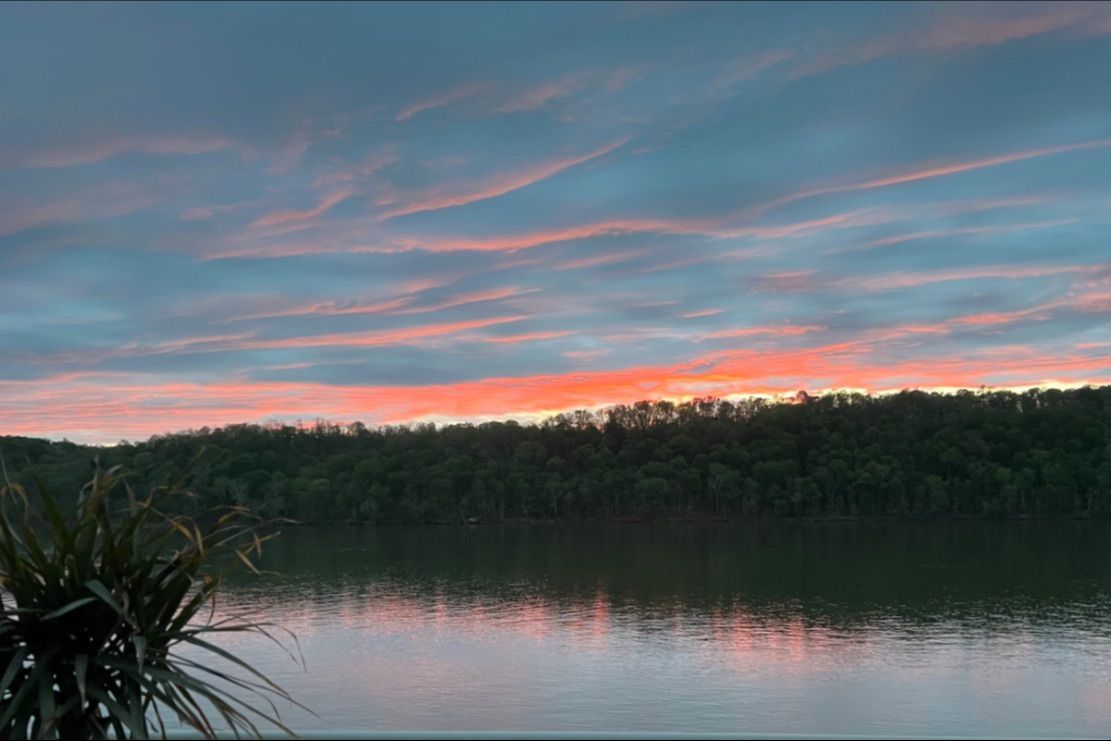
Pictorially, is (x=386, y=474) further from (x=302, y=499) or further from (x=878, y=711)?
(x=878, y=711)

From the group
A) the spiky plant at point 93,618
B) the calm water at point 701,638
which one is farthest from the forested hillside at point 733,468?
the spiky plant at point 93,618

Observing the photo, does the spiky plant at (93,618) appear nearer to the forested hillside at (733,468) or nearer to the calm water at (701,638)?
the calm water at (701,638)

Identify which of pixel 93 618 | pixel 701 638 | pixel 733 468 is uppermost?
pixel 93 618

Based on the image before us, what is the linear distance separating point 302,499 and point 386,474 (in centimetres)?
766

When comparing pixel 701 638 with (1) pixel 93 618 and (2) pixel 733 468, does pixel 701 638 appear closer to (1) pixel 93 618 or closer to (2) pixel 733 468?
(1) pixel 93 618

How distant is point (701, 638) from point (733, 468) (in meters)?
55.1

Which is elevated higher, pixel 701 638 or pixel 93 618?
pixel 93 618

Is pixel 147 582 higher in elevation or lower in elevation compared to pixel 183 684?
higher

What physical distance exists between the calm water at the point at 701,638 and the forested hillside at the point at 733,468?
19971mm

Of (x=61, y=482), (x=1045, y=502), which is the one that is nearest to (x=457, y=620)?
(x=61, y=482)

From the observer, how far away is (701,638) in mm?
28922

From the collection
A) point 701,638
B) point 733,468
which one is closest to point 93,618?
point 701,638

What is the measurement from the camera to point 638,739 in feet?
9.70

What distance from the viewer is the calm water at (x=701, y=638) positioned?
19609 millimetres
